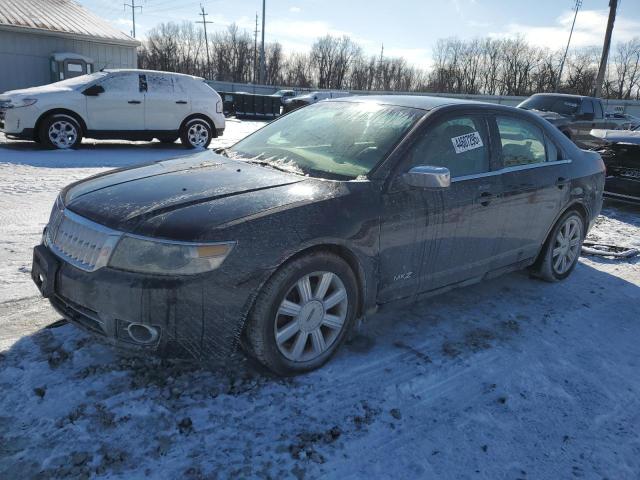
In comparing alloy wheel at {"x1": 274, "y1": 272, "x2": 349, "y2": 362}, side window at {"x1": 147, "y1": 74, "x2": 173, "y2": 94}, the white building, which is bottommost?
alloy wheel at {"x1": 274, "y1": 272, "x2": 349, "y2": 362}

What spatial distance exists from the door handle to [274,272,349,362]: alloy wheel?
1335mm

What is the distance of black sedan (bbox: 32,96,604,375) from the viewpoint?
2.47 meters

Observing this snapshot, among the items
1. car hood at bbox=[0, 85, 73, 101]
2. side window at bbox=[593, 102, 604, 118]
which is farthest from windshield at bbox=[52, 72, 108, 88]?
side window at bbox=[593, 102, 604, 118]

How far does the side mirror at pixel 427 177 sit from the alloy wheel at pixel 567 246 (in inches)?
82.0

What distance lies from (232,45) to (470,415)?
76.0 metres

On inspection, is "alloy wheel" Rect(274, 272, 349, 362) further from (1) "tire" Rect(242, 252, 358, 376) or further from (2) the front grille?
(2) the front grille

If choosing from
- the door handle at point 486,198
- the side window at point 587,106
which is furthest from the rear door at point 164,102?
the side window at point 587,106

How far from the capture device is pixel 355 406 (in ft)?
8.78

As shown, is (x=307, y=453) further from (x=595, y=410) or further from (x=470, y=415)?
(x=595, y=410)

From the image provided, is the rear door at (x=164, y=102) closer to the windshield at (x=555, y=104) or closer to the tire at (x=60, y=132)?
the tire at (x=60, y=132)

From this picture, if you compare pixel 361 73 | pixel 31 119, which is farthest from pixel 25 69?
pixel 361 73

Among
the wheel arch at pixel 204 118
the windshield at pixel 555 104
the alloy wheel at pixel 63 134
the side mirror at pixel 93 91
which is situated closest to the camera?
the alloy wheel at pixel 63 134

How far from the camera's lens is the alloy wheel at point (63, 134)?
10.1 meters

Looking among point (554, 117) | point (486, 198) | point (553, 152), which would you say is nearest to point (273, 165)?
point (486, 198)
